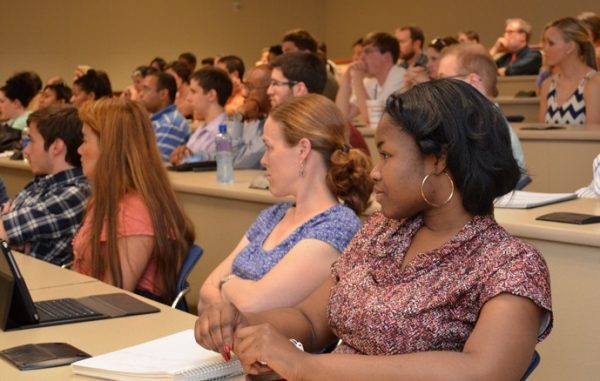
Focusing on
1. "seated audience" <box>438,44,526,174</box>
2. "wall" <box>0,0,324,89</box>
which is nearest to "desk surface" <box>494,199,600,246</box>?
"seated audience" <box>438,44,526,174</box>

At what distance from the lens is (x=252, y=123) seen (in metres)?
5.32

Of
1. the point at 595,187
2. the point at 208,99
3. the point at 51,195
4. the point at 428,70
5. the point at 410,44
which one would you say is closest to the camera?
the point at 595,187

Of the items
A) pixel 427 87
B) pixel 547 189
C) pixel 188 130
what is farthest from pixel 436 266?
pixel 188 130

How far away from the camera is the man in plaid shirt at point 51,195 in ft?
11.8

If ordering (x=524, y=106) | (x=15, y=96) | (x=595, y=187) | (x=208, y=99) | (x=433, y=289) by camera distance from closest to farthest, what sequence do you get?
(x=433, y=289) < (x=595, y=187) < (x=208, y=99) < (x=524, y=106) < (x=15, y=96)

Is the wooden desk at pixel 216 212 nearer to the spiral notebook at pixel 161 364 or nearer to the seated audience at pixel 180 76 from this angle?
the spiral notebook at pixel 161 364

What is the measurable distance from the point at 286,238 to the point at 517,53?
339 inches

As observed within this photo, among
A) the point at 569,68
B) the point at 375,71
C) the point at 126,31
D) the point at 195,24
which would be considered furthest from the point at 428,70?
the point at 195,24

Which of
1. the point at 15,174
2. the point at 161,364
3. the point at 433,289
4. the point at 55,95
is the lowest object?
the point at 15,174

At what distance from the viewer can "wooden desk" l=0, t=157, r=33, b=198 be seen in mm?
5846

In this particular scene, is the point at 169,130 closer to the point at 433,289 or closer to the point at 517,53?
the point at 433,289

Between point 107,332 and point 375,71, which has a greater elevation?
point 107,332

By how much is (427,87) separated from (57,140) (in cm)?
232

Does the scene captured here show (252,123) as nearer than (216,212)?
No
